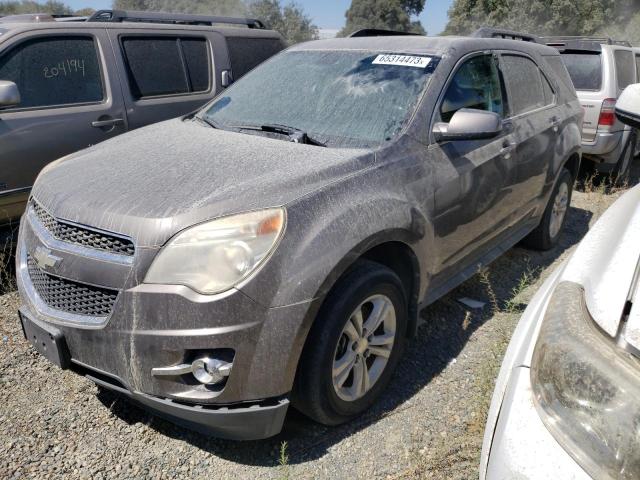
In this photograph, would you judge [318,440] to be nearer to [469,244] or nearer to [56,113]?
[469,244]

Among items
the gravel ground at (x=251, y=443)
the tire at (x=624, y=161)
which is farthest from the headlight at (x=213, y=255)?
the tire at (x=624, y=161)

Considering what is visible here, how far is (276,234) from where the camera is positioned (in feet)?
6.84

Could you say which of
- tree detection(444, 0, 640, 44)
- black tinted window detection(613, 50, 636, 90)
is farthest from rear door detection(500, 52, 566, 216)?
tree detection(444, 0, 640, 44)

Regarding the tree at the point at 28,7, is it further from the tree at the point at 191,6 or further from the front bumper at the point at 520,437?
the front bumper at the point at 520,437

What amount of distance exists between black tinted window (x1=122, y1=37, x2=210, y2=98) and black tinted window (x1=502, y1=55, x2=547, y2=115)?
2995mm

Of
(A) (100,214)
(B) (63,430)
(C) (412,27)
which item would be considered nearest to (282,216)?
(A) (100,214)

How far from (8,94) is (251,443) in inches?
115

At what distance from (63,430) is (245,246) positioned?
1.38 meters

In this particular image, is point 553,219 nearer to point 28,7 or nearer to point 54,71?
point 54,71

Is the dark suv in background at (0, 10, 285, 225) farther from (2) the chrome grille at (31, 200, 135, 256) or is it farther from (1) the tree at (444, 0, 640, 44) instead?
(1) the tree at (444, 0, 640, 44)

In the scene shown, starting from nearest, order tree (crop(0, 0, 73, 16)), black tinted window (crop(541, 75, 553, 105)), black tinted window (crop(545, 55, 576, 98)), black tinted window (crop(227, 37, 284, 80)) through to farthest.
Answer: black tinted window (crop(541, 75, 553, 105)) < black tinted window (crop(545, 55, 576, 98)) < black tinted window (crop(227, 37, 284, 80)) < tree (crop(0, 0, 73, 16))

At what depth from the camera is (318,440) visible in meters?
2.53

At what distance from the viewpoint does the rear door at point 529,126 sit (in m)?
3.79

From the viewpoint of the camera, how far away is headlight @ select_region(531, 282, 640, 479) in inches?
45.7
